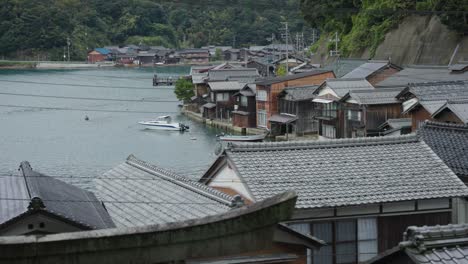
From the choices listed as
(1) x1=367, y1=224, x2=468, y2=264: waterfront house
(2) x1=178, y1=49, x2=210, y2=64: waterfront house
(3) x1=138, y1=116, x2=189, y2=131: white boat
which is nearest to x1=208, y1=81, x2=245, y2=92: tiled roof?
(3) x1=138, y1=116, x2=189, y2=131: white boat

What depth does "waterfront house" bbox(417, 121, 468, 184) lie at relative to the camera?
7.39 meters

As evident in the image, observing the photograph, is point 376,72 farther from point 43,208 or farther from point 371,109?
point 43,208

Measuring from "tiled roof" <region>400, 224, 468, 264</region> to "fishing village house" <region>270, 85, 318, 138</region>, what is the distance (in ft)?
66.7

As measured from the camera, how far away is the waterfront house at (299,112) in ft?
77.6

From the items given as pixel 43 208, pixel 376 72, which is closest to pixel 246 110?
pixel 376 72

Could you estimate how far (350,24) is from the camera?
3319 centimetres

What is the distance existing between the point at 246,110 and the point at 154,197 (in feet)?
67.6

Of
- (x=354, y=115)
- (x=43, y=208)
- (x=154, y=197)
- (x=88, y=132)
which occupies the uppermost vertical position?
(x=43, y=208)

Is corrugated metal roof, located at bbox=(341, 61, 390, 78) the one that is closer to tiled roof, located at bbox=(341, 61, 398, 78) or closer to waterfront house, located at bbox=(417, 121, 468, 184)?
tiled roof, located at bbox=(341, 61, 398, 78)

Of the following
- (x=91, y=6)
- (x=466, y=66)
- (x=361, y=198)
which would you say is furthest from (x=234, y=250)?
(x=91, y=6)

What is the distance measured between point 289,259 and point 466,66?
17021 mm

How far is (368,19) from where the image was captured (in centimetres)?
3012

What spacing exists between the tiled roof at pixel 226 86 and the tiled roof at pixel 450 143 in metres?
20.7

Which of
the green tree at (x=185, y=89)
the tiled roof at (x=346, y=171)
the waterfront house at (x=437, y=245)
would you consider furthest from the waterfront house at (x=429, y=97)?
the green tree at (x=185, y=89)
